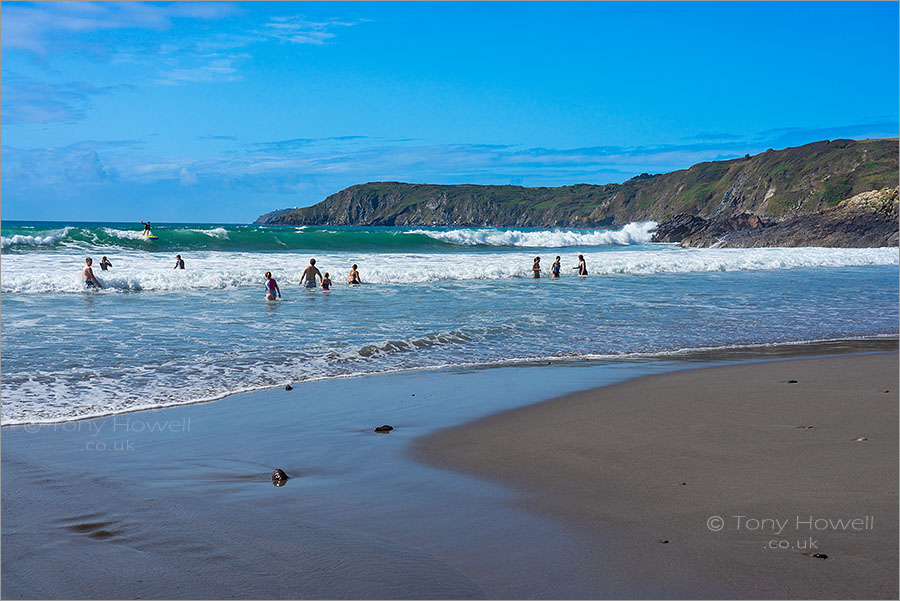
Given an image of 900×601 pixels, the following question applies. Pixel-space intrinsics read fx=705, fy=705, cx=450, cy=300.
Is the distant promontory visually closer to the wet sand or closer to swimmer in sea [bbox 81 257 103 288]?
swimmer in sea [bbox 81 257 103 288]

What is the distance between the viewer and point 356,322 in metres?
13.9

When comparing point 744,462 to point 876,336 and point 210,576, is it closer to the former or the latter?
point 210,576

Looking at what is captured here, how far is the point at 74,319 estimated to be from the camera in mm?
13930

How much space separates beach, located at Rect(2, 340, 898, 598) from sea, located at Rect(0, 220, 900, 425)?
69.3 inches

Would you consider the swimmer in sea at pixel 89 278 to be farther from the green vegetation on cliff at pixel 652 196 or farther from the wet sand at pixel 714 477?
the green vegetation on cliff at pixel 652 196

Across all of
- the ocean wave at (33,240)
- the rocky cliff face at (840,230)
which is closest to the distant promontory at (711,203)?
the rocky cliff face at (840,230)

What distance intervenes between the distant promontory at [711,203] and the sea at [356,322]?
26.6 metres

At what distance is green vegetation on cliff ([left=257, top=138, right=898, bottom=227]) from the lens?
96.5 metres

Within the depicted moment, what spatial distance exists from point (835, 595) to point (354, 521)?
240 cm

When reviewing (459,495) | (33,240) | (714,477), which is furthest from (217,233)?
(714,477)

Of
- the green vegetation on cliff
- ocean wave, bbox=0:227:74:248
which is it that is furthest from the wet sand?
the green vegetation on cliff

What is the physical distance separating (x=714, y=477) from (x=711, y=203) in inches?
5083

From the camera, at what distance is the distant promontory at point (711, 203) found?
5391 cm

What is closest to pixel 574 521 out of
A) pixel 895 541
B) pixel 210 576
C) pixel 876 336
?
pixel 895 541
